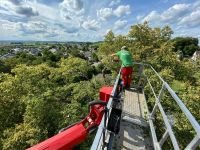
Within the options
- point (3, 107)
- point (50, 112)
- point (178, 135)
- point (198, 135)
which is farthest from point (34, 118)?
point (198, 135)

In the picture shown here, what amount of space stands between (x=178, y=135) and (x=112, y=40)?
1325cm

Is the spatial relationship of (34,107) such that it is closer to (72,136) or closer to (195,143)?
(72,136)

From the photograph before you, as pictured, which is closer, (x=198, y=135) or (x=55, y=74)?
(x=198, y=135)

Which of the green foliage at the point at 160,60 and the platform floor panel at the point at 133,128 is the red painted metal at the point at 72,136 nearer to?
the platform floor panel at the point at 133,128

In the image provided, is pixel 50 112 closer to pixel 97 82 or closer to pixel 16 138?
pixel 16 138

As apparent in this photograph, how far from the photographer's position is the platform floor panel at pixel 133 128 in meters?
4.54

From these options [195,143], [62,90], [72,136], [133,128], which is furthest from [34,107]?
[195,143]

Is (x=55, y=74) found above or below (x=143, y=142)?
below

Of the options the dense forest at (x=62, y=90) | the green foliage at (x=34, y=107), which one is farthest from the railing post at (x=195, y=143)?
the green foliage at (x=34, y=107)

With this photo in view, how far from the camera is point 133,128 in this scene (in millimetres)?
5277

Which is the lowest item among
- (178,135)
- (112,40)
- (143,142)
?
(178,135)

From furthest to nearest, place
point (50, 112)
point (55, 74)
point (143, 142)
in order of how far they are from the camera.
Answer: point (55, 74), point (50, 112), point (143, 142)

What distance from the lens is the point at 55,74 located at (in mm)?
23375

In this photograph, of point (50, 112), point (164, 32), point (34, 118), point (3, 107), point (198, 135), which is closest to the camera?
point (198, 135)
